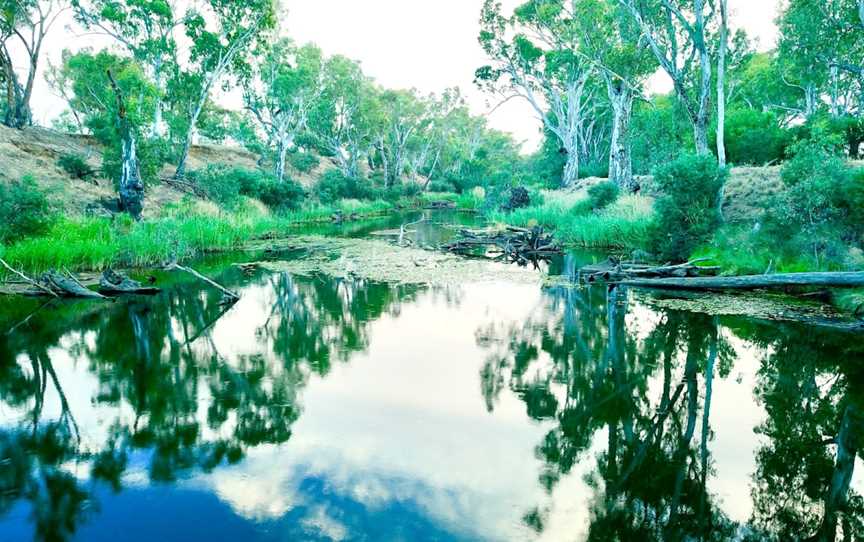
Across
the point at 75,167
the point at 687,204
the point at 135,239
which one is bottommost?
the point at 135,239

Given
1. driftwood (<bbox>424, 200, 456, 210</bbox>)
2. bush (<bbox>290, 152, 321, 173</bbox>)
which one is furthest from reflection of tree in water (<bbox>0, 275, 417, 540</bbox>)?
bush (<bbox>290, 152, 321, 173</bbox>)

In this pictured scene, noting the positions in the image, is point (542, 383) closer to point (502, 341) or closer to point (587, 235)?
point (502, 341)

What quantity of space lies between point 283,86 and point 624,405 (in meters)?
36.0

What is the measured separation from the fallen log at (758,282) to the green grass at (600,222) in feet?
11.8

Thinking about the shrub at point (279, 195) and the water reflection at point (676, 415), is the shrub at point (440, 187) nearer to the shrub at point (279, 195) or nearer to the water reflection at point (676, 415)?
the shrub at point (279, 195)

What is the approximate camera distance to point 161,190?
92.7 ft

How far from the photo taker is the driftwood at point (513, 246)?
698 inches

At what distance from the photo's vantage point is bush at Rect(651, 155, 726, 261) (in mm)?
13984

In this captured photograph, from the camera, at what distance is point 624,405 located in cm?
595

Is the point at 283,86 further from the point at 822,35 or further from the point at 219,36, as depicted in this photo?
the point at 822,35

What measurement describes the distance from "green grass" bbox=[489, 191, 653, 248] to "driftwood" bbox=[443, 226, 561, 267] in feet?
4.66

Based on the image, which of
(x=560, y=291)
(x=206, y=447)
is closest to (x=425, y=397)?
(x=206, y=447)

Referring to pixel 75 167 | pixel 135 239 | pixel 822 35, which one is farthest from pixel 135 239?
pixel 822 35

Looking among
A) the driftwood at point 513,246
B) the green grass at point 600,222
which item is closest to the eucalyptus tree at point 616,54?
the green grass at point 600,222
